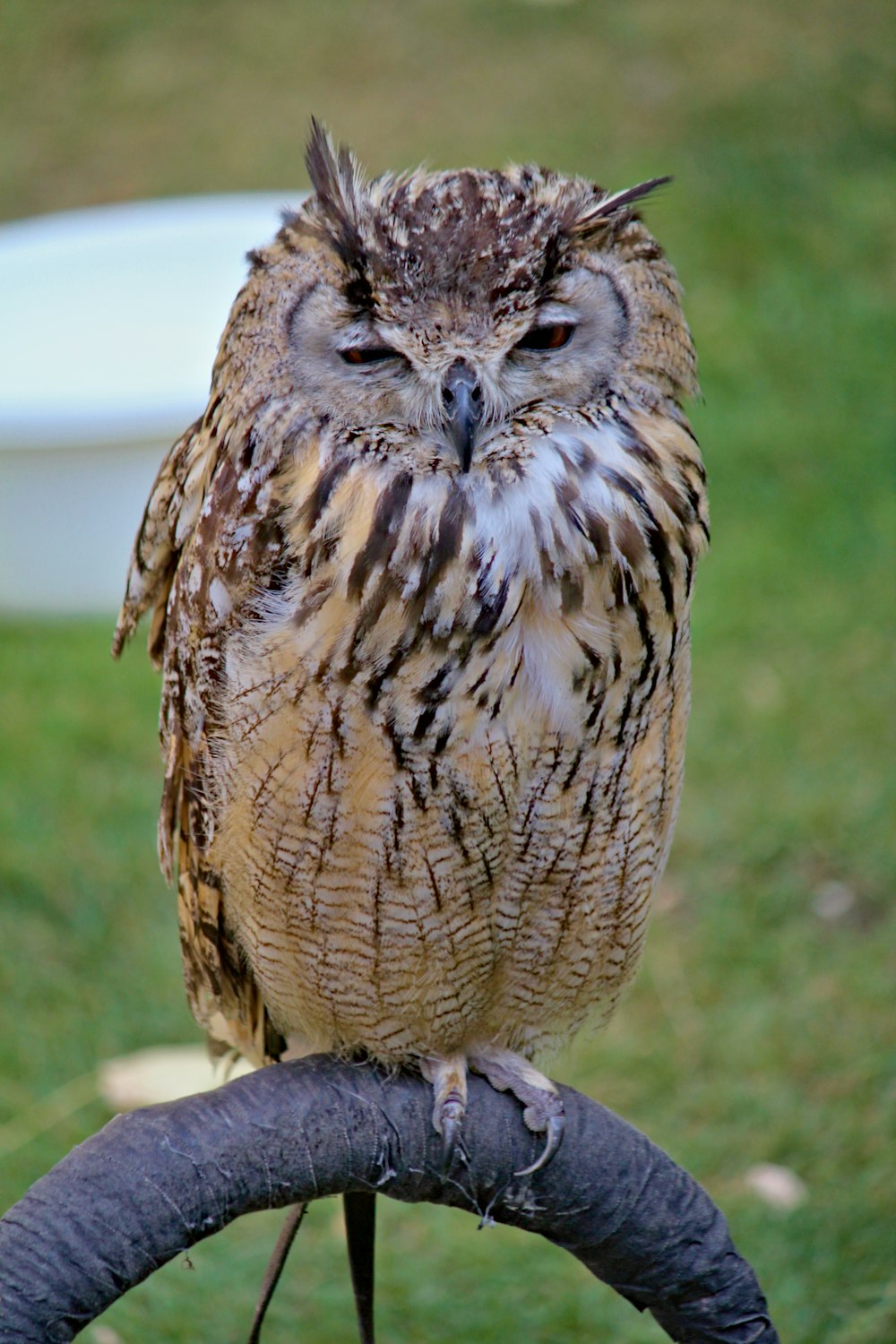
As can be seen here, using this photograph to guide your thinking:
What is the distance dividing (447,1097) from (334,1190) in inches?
15.7

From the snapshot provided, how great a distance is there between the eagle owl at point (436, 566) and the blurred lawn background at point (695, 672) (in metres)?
0.61

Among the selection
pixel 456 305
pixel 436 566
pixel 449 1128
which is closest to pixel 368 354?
pixel 456 305

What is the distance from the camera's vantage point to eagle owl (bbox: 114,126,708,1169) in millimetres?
1456

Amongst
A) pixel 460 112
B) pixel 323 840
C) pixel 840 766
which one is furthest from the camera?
pixel 460 112

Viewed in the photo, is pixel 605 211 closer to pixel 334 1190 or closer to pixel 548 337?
pixel 548 337

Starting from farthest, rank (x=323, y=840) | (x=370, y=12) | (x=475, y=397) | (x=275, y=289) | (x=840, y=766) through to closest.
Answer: (x=370, y=12)
(x=840, y=766)
(x=323, y=840)
(x=275, y=289)
(x=475, y=397)

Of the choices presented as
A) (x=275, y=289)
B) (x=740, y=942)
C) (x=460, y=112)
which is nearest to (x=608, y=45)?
(x=460, y=112)

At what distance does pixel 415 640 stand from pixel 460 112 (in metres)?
5.33

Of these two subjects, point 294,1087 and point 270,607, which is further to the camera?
point 270,607

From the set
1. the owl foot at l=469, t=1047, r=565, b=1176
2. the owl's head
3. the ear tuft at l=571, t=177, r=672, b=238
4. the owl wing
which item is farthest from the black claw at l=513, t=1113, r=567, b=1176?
the ear tuft at l=571, t=177, r=672, b=238

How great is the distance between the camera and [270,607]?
1563 mm

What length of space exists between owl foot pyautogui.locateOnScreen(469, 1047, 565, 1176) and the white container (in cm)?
233

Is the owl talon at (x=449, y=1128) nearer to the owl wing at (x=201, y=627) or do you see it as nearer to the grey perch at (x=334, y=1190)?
the grey perch at (x=334, y=1190)

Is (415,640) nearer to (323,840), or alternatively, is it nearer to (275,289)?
(323,840)
